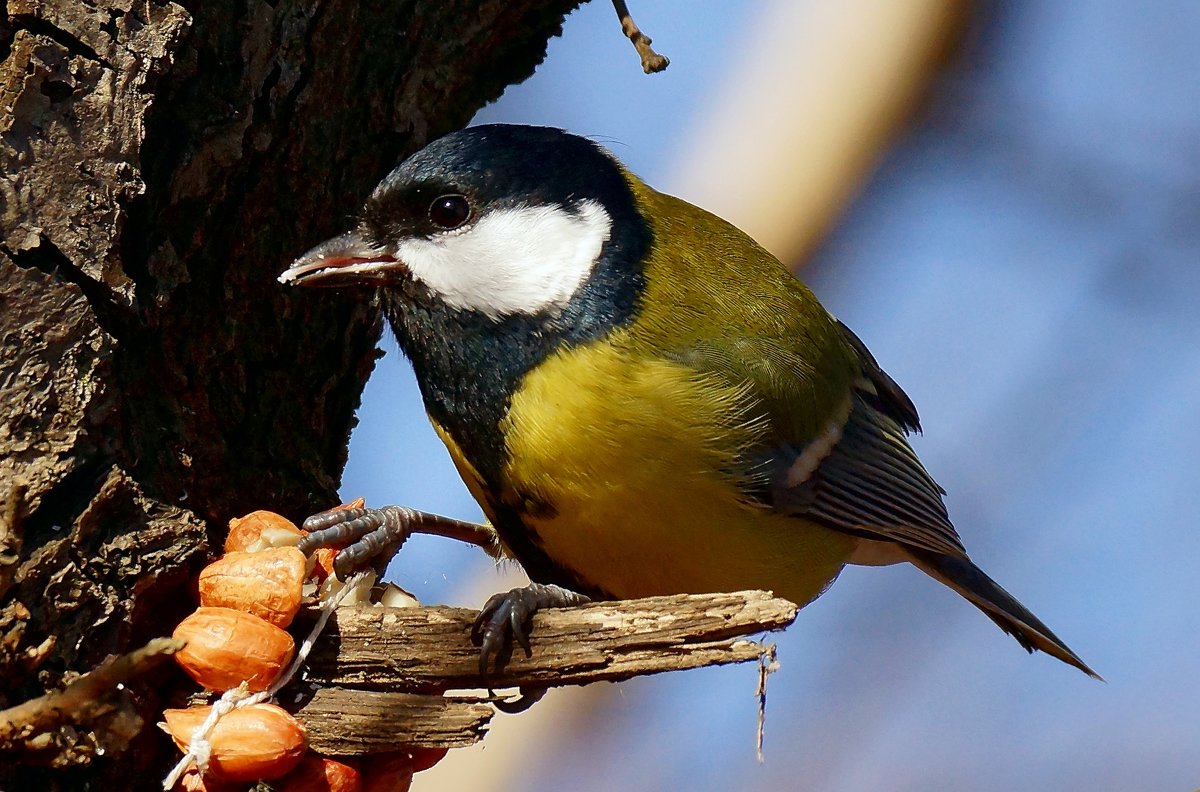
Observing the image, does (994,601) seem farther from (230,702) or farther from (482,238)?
(230,702)

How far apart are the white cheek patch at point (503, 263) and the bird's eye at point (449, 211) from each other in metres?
0.02

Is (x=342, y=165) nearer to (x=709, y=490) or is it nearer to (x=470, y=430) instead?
(x=470, y=430)

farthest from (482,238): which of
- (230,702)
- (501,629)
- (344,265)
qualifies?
(230,702)

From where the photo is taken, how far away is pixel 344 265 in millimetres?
1961

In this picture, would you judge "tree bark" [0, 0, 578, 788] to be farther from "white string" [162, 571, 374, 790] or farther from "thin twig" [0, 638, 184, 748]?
"thin twig" [0, 638, 184, 748]

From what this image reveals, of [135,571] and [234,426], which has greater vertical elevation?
[234,426]

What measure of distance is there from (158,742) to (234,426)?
20.2 inches

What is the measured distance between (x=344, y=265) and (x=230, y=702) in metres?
0.72

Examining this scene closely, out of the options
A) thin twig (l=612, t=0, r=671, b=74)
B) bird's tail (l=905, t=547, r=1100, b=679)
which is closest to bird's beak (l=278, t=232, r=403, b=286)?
thin twig (l=612, t=0, r=671, b=74)

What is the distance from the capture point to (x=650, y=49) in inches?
81.0

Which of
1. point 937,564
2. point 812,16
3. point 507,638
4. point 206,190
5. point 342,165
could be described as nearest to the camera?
point 507,638

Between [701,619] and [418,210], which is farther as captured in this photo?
[418,210]

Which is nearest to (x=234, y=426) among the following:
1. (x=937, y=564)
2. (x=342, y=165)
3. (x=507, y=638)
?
(x=342, y=165)

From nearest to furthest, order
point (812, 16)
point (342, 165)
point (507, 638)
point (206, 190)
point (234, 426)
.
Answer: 1. point (507, 638)
2. point (206, 190)
3. point (234, 426)
4. point (342, 165)
5. point (812, 16)
